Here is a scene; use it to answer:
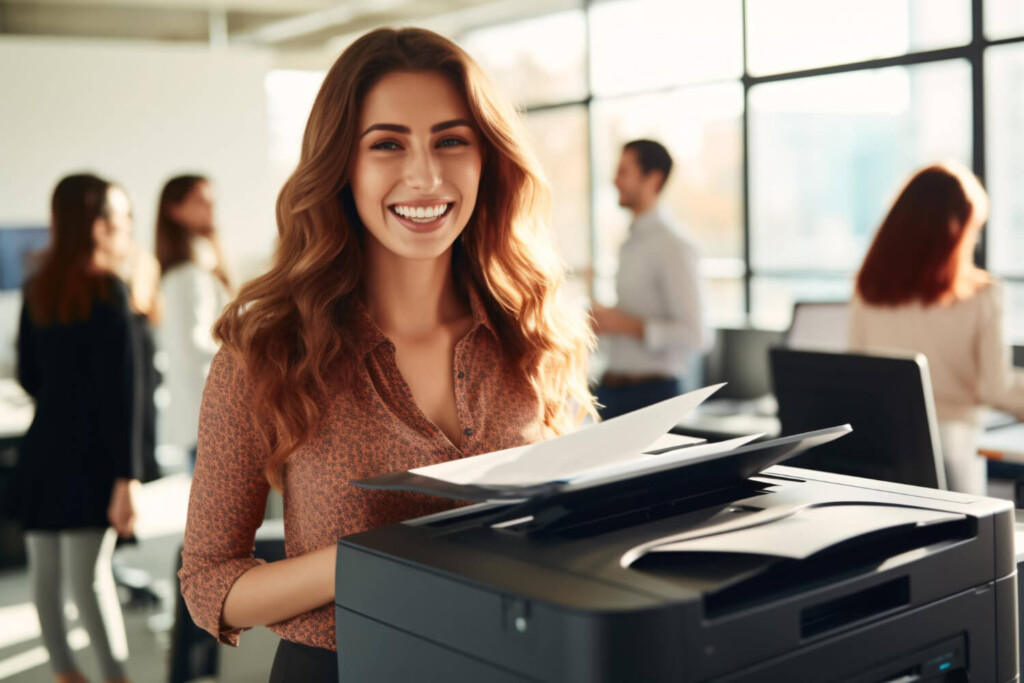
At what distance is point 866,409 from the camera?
212 centimetres

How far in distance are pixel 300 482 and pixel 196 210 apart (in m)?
2.70

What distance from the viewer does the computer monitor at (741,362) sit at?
15.2 ft

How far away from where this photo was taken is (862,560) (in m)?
0.71

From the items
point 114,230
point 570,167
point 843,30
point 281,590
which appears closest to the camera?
point 281,590

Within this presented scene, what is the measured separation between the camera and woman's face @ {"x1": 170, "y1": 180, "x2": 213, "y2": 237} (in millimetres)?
3562

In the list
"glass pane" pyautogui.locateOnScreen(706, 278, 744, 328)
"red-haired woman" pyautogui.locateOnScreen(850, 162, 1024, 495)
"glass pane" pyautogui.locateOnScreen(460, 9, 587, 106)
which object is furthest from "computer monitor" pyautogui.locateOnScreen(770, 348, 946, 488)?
"glass pane" pyautogui.locateOnScreen(460, 9, 587, 106)

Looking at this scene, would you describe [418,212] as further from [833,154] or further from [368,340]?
[833,154]

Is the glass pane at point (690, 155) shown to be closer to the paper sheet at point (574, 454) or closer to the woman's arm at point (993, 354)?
the woman's arm at point (993, 354)

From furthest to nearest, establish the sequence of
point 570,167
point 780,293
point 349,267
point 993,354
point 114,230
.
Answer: point 570,167
point 780,293
point 114,230
point 993,354
point 349,267

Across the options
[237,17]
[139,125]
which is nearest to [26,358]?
[139,125]

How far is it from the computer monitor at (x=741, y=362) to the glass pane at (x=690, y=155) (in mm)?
899

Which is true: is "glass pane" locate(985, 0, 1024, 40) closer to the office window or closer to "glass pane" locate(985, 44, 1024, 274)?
"glass pane" locate(985, 44, 1024, 274)

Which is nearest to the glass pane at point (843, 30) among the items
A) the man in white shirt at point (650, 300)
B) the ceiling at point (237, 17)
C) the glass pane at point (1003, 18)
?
the glass pane at point (1003, 18)

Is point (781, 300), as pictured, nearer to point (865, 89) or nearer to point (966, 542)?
point (865, 89)
